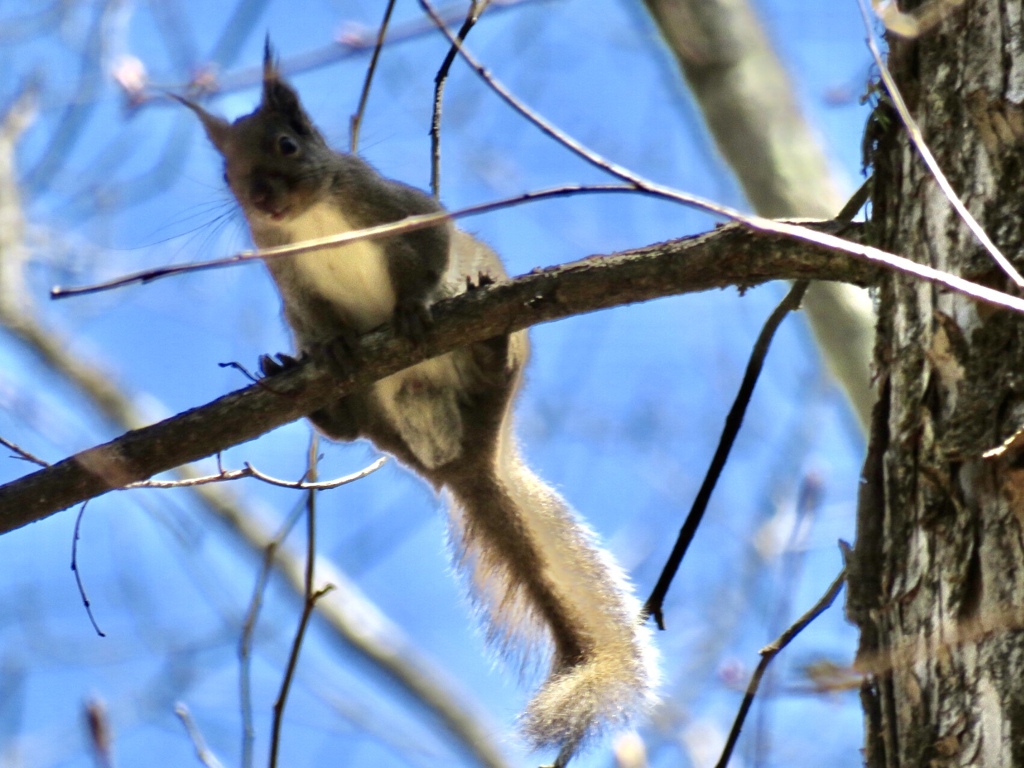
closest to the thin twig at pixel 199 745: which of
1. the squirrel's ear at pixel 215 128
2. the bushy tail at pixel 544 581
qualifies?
the bushy tail at pixel 544 581

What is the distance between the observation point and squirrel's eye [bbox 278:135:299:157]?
3.80 meters

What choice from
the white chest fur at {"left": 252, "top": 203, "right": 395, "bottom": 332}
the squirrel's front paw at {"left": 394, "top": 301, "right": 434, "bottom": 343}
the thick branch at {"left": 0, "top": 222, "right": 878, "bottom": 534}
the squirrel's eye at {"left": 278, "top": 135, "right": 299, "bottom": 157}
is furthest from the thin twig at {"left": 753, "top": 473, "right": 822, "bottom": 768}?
the squirrel's eye at {"left": 278, "top": 135, "right": 299, "bottom": 157}

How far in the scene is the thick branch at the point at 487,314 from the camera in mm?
2328

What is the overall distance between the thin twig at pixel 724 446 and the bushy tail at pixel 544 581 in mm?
505

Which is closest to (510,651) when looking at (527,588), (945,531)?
(527,588)

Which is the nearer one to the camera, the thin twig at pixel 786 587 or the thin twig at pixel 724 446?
the thin twig at pixel 786 587

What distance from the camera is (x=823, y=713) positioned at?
8.69 metres

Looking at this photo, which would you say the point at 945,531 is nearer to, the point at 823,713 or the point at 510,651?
the point at 510,651

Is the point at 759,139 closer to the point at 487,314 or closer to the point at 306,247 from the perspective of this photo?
the point at 487,314

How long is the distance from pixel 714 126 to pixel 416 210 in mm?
1455

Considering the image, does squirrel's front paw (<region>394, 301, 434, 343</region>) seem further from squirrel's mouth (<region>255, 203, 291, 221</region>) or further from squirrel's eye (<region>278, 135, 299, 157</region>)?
squirrel's eye (<region>278, 135, 299, 157</region>)

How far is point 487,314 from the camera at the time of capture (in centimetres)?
259

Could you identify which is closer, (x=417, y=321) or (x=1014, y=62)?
(x=1014, y=62)

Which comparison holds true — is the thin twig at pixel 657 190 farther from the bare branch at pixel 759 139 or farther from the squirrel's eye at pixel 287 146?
the bare branch at pixel 759 139
